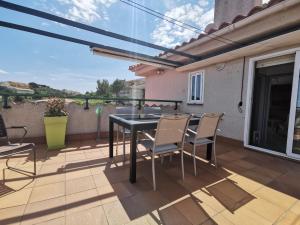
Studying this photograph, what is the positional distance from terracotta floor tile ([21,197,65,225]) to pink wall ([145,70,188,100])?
4.83 meters

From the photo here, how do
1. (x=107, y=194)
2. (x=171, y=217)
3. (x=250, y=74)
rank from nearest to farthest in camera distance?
(x=171, y=217) → (x=107, y=194) → (x=250, y=74)

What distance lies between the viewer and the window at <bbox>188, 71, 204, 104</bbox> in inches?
200

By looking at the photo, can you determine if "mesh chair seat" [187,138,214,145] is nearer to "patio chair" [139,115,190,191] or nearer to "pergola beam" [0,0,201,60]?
"patio chair" [139,115,190,191]

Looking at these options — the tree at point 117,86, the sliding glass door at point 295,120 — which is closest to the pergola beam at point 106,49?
the sliding glass door at point 295,120

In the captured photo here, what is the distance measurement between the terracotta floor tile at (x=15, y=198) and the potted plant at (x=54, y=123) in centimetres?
170

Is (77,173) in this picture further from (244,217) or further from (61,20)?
(61,20)

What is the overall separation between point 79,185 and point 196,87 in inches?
175

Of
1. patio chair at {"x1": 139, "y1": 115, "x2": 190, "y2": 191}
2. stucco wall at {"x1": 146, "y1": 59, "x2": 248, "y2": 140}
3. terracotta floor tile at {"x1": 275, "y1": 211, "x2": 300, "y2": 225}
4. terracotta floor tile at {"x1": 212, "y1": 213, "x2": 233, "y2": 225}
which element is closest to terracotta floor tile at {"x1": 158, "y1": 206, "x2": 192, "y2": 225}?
terracotta floor tile at {"x1": 212, "y1": 213, "x2": 233, "y2": 225}

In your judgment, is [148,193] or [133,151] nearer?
[148,193]

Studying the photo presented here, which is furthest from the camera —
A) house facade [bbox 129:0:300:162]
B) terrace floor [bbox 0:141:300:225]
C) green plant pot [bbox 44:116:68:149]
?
green plant pot [bbox 44:116:68:149]

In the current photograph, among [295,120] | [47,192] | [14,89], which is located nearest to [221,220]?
[47,192]

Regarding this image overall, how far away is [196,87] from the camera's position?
17.4 ft

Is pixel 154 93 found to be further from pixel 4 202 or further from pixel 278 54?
pixel 4 202

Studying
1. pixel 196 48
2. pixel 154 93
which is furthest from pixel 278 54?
pixel 154 93
